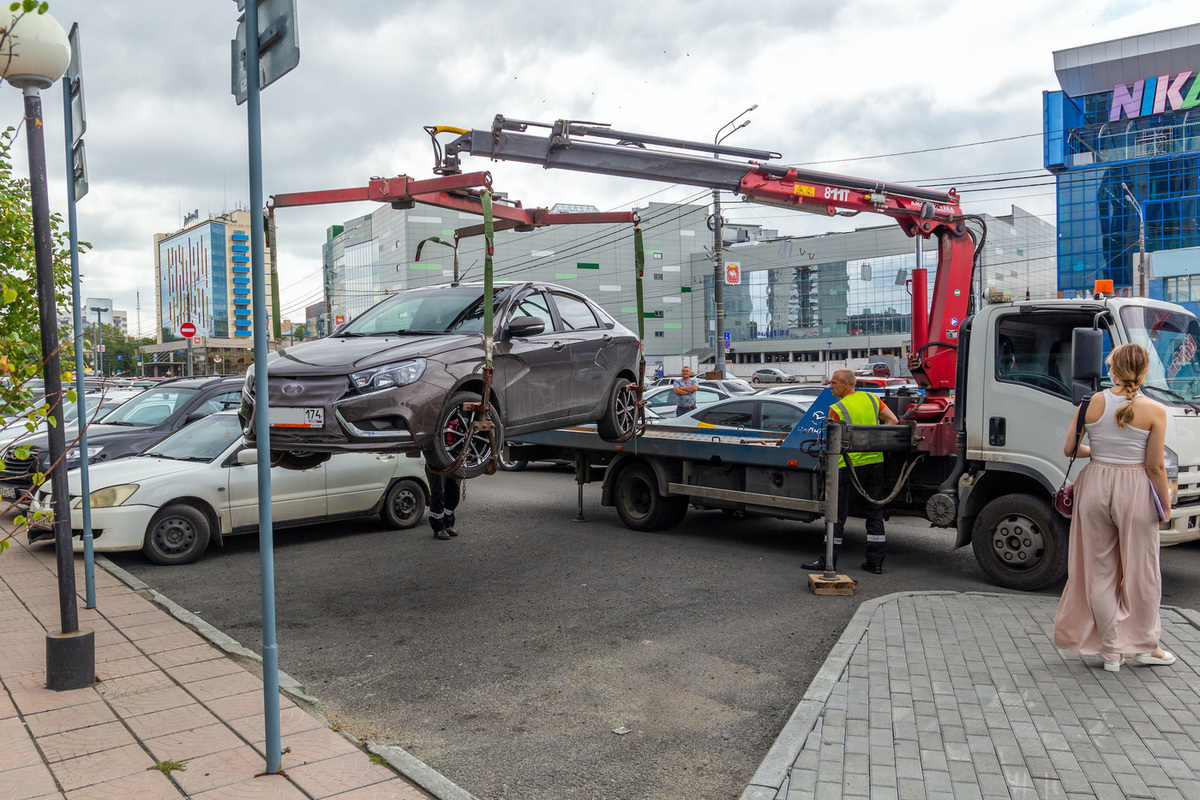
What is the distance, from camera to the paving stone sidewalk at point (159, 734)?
11.9 feet

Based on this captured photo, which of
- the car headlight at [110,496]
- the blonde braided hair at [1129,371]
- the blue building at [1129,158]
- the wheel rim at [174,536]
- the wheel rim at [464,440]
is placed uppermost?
the blue building at [1129,158]

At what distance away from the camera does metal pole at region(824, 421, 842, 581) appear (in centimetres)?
750

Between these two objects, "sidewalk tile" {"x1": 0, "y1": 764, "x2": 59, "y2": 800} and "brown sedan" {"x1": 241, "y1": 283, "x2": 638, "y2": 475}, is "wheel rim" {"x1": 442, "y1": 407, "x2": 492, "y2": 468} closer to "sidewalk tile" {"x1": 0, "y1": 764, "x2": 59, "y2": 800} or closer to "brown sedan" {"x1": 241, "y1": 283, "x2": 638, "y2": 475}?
"brown sedan" {"x1": 241, "y1": 283, "x2": 638, "y2": 475}

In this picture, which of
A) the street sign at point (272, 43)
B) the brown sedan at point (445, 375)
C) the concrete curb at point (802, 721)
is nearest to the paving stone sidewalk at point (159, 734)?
the concrete curb at point (802, 721)

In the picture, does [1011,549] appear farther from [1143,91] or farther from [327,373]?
[1143,91]

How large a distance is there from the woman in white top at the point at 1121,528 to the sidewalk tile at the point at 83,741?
5251 millimetres

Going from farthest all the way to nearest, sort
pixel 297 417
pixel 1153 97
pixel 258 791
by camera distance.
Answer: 1. pixel 1153 97
2. pixel 297 417
3. pixel 258 791

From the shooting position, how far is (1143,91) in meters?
49.2

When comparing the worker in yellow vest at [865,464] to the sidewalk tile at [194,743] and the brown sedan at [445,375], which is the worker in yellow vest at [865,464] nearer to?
the brown sedan at [445,375]

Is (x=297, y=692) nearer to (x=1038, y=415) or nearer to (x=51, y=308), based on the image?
(x=51, y=308)

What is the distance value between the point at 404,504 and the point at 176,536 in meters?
2.65

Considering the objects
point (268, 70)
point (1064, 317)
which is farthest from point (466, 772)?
point (1064, 317)

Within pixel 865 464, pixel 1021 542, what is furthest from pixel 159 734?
pixel 1021 542

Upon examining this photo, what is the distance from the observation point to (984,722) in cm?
432
